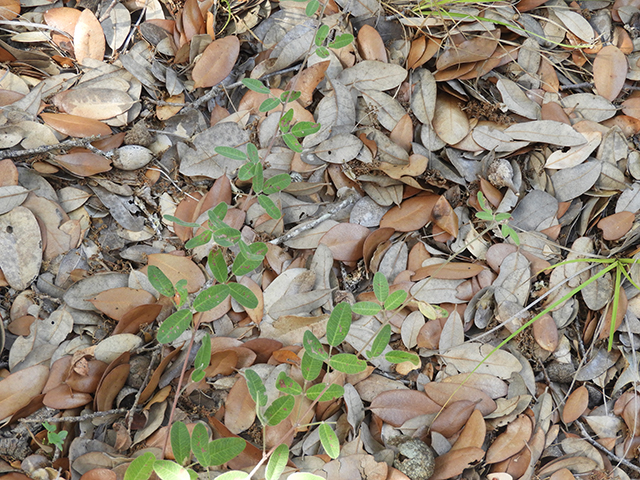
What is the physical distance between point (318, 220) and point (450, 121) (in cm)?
56

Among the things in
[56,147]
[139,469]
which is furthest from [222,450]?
[56,147]

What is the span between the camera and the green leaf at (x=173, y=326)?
4.05 ft

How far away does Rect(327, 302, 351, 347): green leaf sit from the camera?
1.27 meters

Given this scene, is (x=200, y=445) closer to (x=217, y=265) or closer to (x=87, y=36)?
(x=217, y=265)

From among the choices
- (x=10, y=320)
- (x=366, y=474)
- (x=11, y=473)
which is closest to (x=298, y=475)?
(x=366, y=474)

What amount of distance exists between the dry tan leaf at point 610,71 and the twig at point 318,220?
94 centimetres

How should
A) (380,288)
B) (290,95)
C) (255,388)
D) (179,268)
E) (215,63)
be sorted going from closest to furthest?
(255,388) → (380,288) → (290,95) → (179,268) → (215,63)

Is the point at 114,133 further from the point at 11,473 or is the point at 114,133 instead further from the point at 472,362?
the point at 472,362

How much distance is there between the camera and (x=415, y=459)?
1.40m

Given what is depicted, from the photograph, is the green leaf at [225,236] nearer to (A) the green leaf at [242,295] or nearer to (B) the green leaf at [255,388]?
(A) the green leaf at [242,295]

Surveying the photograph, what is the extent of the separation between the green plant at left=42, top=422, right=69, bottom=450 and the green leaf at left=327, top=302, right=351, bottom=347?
0.80m

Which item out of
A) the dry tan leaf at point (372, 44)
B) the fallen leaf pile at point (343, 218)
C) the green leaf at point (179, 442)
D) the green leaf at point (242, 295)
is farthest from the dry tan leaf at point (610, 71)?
the green leaf at point (179, 442)

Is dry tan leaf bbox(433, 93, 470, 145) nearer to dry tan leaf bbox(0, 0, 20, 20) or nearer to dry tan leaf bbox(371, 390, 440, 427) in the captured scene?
dry tan leaf bbox(371, 390, 440, 427)

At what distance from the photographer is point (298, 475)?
44.9 inches
